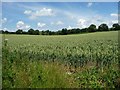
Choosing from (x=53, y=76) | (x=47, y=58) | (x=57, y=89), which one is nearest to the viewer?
(x=57, y=89)

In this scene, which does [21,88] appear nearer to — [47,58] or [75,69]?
[75,69]

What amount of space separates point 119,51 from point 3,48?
4248 millimetres

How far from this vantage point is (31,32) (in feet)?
104

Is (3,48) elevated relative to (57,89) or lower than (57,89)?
elevated

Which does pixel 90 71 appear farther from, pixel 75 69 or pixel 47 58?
pixel 47 58

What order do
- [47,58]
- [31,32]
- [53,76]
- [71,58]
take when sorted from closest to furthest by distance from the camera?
[53,76] < [71,58] < [47,58] < [31,32]

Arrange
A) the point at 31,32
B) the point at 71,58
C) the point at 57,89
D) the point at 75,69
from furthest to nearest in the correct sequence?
1. the point at 31,32
2. the point at 71,58
3. the point at 75,69
4. the point at 57,89

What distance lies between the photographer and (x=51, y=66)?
9.41 metres

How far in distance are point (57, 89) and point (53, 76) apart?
0.72 m

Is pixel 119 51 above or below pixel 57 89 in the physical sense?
above

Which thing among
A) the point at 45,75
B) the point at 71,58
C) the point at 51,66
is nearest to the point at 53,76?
the point at 45,75

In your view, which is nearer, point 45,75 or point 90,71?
point 45,75

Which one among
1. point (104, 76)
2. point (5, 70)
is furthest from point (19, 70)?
point (104, 76)

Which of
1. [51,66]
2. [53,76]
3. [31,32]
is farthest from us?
[31,32]
